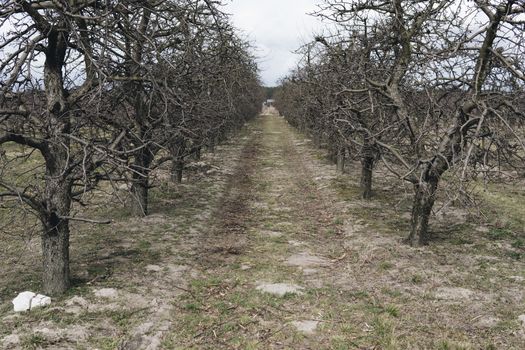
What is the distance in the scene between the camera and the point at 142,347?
5582mm

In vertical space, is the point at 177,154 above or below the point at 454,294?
above

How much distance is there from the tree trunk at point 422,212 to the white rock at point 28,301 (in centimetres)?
670

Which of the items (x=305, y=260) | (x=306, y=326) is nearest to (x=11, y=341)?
(x=306, y=326)

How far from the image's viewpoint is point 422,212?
890 centimetres

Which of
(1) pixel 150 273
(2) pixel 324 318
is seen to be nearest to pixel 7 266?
(1) pixel 150 273

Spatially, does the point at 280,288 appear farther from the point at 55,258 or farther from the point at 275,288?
the point at 55,258

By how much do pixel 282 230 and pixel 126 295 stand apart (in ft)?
15.8

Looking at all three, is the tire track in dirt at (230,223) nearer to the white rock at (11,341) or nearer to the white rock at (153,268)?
the white rock at (153,268)

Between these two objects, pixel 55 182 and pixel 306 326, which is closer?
pixel 306 326

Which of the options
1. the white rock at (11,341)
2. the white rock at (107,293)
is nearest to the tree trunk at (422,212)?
the white rock at (107,293)

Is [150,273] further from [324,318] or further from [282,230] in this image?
[282,230]

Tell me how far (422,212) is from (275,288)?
11.5 feet

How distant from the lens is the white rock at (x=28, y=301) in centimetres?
620

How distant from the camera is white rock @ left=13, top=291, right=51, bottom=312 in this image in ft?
20.3
